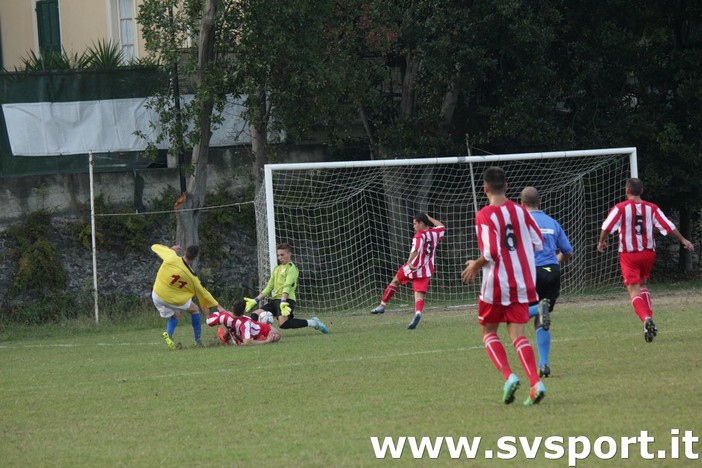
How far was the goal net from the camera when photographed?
76.2 ft

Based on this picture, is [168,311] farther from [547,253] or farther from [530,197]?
[530,197]

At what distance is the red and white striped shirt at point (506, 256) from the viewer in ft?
29.1

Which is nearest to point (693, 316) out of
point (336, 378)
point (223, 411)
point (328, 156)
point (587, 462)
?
point (336, 378)

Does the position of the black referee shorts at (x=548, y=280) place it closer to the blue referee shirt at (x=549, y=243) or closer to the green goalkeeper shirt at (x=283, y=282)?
the blue referee shirt at (x=549, y=243)

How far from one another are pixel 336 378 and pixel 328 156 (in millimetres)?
15236

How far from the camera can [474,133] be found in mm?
27234

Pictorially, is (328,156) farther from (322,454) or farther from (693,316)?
(322,454)

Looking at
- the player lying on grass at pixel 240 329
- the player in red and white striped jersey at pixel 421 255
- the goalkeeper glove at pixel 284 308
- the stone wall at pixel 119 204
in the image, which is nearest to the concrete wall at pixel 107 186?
the stone wall at pixel 119 204

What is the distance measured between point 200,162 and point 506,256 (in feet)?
48.5

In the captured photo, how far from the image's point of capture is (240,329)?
609 inches

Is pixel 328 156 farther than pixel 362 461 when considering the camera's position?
Yes

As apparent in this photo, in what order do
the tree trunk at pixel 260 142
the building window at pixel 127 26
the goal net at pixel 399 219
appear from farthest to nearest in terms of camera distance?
the building window at pixel 127 26 → the tree trunk at pixel 260 142 → the goal net at pixel 399 219

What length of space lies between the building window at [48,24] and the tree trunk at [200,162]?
31.3 feet

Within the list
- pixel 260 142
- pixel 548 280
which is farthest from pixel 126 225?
pixel 548 280
